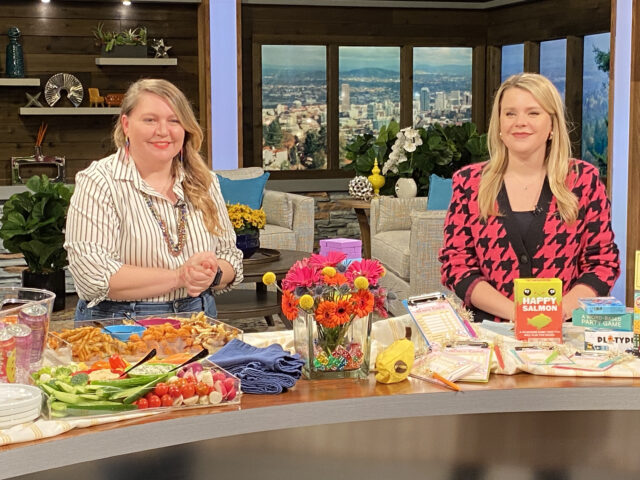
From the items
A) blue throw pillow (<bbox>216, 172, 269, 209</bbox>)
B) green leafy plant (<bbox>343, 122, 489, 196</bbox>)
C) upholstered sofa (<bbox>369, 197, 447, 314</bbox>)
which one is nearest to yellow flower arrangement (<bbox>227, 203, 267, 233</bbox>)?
upholstered sofa (<bbox>369, 197, 447, 314</bbox>)

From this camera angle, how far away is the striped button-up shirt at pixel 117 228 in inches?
103

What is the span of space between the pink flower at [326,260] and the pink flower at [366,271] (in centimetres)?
3

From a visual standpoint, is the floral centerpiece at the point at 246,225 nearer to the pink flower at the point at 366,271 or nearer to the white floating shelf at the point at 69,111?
the pink flower at the point at 366,271

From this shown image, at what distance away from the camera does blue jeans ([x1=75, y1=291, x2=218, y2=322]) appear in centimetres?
269

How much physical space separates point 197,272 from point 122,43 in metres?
7.30

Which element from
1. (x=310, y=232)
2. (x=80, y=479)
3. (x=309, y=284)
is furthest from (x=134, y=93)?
(x=310, y=232)

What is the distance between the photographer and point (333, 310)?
80.3 inches

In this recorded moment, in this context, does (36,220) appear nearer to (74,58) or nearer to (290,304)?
(74,58)

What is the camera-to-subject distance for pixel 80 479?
1.94m

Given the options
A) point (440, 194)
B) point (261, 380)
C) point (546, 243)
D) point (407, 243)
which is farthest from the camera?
point (440, 194)

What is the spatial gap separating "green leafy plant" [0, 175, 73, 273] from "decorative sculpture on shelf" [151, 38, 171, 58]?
12.0 ft

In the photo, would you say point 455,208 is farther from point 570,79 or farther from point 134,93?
point 570,79

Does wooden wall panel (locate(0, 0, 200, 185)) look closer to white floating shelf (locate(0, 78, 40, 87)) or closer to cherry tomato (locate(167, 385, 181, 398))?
white floating shelf (locate(0, 78, 40, 87))

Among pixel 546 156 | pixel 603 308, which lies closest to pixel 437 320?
pixel 603 308
